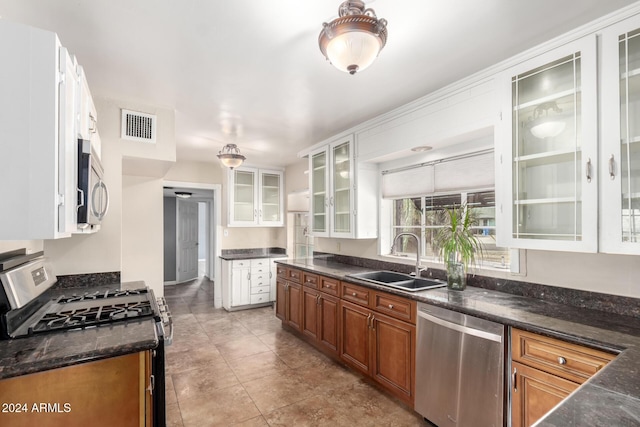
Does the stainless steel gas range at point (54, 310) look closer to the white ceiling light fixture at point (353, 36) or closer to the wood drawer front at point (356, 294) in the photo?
the wood drawer front at point (356, 294)

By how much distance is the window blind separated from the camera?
2582 mm

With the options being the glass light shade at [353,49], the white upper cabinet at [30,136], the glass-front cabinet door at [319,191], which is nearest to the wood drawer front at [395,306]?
the glass-front cabinet door at [319,191]

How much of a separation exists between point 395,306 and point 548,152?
143 cm

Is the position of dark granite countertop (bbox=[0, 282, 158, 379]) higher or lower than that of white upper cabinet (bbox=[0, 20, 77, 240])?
lower

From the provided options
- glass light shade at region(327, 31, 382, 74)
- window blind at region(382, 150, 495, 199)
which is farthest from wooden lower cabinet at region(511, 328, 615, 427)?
glass light shade at region(327, 31, 382, 74)

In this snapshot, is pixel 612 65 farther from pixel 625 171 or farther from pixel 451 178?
pixel 451 178

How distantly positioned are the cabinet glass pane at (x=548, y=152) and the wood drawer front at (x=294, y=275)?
2382 millimetres

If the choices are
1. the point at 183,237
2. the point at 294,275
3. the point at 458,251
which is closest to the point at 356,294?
the point at 458,251

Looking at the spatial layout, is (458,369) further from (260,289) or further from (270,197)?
(270,197)

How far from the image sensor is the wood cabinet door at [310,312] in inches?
137

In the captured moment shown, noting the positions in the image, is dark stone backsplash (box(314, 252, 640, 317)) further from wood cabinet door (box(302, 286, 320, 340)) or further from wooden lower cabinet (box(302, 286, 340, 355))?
wood cabinet door (box(302, 286, 320, 340))

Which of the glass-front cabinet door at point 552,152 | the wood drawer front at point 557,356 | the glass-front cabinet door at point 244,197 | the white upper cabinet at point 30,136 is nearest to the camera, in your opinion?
the white upper cabinet at point 30,136

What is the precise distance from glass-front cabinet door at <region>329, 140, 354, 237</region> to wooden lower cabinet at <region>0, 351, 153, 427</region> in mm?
2440

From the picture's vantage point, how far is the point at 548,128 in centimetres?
190
